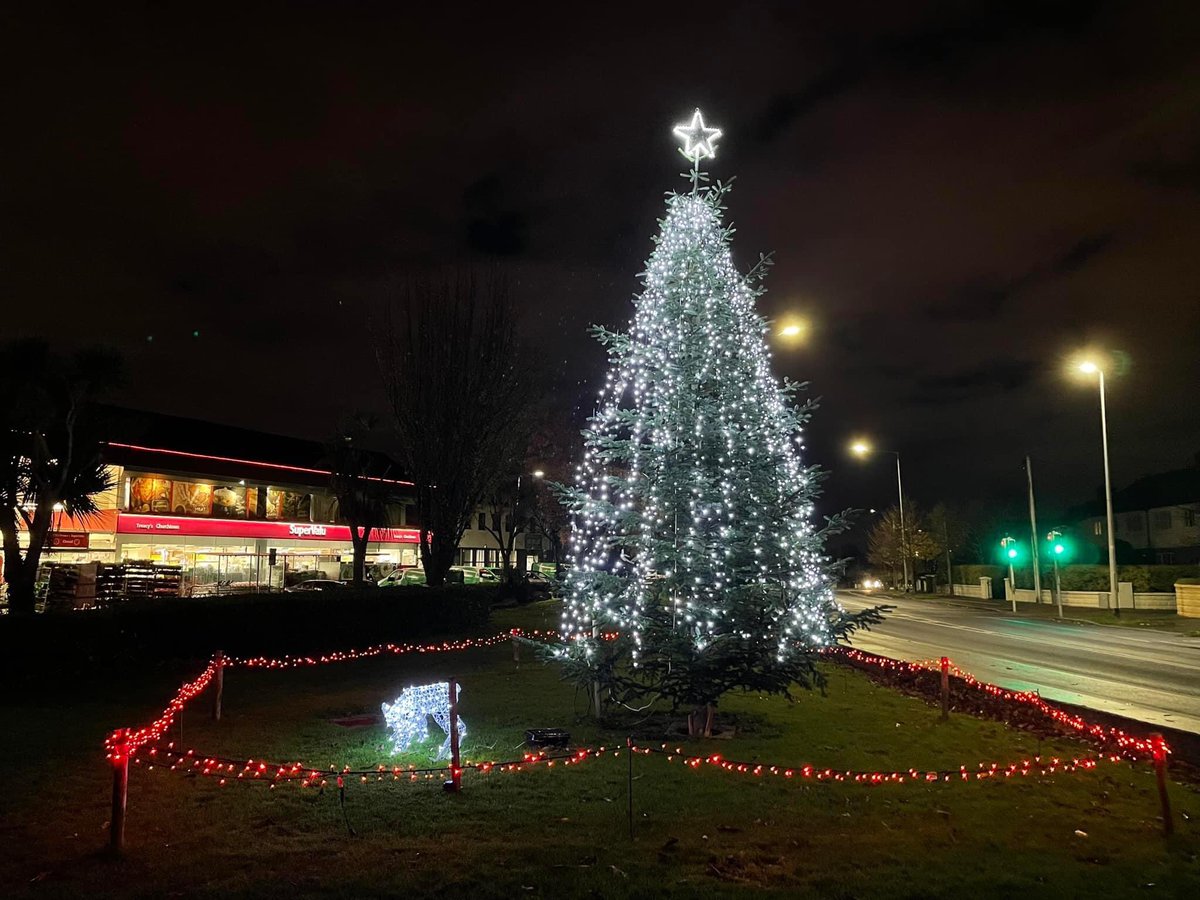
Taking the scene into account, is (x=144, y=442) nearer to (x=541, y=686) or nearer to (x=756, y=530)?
(x=541, y=686)

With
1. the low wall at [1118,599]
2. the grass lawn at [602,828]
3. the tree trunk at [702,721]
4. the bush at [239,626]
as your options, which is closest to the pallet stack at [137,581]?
the bush at [239,626]

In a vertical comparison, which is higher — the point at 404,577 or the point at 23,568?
the point at 23,568

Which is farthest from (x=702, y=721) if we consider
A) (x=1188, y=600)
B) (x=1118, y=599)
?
(x=1118, y=599)

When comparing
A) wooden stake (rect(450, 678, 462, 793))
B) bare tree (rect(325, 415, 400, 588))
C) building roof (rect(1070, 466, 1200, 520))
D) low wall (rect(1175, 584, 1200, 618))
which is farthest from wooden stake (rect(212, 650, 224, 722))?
building roof (rect(1070, 466, 1200, 520))

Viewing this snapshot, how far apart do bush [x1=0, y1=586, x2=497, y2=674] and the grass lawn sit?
3.92 metres

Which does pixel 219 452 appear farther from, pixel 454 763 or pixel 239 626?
pixel 454 763

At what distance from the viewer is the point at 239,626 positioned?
18391 millimetres

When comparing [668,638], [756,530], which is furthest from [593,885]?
[756,530]

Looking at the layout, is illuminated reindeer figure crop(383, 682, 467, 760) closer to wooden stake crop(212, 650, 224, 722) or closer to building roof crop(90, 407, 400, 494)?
wooden stake crop(212, 650, 224, 722)

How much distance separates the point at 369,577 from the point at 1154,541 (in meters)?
56.8

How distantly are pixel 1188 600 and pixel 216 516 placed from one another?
42588 millimetres

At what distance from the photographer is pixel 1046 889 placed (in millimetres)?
5602

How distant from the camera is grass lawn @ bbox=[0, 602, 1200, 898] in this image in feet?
18.4

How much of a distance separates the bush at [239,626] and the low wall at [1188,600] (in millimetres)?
27039
